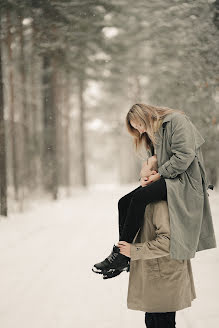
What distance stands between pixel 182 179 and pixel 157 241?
16.2 inches

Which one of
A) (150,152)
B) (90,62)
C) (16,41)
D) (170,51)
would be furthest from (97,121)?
(150,152)

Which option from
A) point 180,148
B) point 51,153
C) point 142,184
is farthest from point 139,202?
point 51,153

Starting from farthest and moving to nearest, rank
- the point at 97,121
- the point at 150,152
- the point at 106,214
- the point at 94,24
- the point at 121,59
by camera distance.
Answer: the point at 97,121 → the point at 121,59 → the point at 106,214 → the point at 94,24 → the point at 150,152

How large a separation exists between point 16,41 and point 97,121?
224 inches

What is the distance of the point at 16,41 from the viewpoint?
4879 millimetres

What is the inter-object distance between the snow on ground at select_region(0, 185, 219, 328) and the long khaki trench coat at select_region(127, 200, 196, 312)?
3.91 feet

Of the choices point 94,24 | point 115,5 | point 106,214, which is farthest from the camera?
point 106,214

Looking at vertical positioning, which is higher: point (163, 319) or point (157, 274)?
point (157, 274)

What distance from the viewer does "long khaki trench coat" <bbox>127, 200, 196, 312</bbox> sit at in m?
1.94

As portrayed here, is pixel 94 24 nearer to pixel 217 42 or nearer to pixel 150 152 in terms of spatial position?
pixel 217 42

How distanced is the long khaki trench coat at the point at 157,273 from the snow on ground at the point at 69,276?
1192mm

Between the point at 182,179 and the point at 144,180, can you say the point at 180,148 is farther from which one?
the point at 144,180

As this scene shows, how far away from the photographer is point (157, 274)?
2010mm

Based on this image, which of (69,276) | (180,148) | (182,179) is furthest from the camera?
(69,276)
